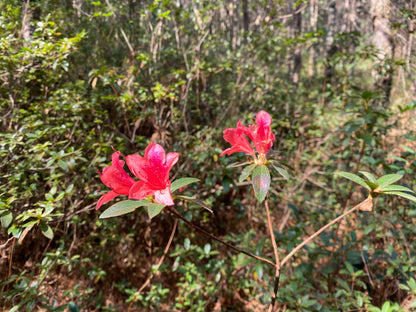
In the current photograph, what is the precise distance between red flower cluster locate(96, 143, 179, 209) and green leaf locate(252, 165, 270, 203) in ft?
0.99

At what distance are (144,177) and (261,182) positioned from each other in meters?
0.41

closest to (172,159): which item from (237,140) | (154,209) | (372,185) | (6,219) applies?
(154,209)

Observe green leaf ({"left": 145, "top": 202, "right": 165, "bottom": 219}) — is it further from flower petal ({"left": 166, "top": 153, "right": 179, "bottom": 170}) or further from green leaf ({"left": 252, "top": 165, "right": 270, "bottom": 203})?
green leaf ({"left": 252, "top": 165, "right": 270, "bottom": 203})

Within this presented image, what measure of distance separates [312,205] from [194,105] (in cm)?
193

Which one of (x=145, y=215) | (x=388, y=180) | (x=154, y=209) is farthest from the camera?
(x=145, y=215)

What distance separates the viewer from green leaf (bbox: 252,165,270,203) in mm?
837

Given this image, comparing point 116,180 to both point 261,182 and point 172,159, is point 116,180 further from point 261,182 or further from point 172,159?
point 261,182

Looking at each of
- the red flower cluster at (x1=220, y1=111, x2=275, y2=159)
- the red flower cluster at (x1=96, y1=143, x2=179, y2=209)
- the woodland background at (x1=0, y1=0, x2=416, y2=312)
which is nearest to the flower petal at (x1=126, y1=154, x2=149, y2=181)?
the red flower cluster at (x1=96, y1=143, x2=179, y2=209)

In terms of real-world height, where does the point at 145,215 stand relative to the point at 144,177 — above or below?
below

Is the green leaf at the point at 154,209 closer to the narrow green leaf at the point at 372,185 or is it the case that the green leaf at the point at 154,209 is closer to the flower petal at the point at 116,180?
the flower petal at the point at 116,180

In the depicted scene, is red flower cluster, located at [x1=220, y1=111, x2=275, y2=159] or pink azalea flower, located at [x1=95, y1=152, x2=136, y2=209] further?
red flower cluster, located at [x1=220, y1=111, x2=275, y2=159]

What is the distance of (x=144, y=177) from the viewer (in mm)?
806

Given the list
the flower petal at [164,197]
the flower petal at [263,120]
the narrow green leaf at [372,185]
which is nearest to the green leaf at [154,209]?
the flower petal at [164,197]

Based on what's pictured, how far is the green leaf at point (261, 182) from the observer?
0.84m
